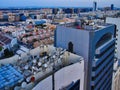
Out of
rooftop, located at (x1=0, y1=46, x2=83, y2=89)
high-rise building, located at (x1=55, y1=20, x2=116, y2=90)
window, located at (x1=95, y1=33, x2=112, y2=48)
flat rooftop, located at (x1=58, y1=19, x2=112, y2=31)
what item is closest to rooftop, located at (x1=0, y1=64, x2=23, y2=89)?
rooftop, located at (x1=0, y1=46, x2=83, y2=89)

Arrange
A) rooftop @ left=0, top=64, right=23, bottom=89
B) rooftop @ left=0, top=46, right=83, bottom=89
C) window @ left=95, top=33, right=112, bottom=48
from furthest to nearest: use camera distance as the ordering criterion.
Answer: window @ left=95, top=33, right=112, bottom=48, rooftop @ left=0, top=46, right=83, bottom=89, rooftop @ left=0, top=64, right=23, bottom=89

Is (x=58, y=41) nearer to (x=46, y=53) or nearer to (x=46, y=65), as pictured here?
(x=46, y=53)

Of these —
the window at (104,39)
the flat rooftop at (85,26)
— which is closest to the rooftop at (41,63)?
the flat rooftop at (85,26)

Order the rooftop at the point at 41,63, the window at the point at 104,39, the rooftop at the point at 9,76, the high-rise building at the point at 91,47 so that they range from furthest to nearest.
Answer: the window at the point at 104,39 < the high-rise building at the point at 91,47 < the rooftop at the point at 41,63 < the rooftop at the point at 9,76

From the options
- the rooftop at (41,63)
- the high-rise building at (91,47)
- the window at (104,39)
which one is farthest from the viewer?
the window at (104,39)

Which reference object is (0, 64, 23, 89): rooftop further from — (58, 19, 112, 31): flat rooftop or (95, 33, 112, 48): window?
(95, 33, 112, 48): window

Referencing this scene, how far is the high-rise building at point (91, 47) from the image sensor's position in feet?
40.6

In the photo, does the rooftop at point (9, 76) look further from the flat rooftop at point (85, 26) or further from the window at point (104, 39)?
the window at point (104, 39)

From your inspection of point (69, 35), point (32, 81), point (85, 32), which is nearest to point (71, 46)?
point (69, 35)

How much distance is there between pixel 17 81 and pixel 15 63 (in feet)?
7.89

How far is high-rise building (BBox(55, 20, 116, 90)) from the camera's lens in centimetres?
1238

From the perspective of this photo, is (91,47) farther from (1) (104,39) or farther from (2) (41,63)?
(2) (41,63)

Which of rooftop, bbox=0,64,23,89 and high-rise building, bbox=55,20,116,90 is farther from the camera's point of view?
high-rise building, bbox=55,20,116,90

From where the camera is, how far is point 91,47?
483 inches
